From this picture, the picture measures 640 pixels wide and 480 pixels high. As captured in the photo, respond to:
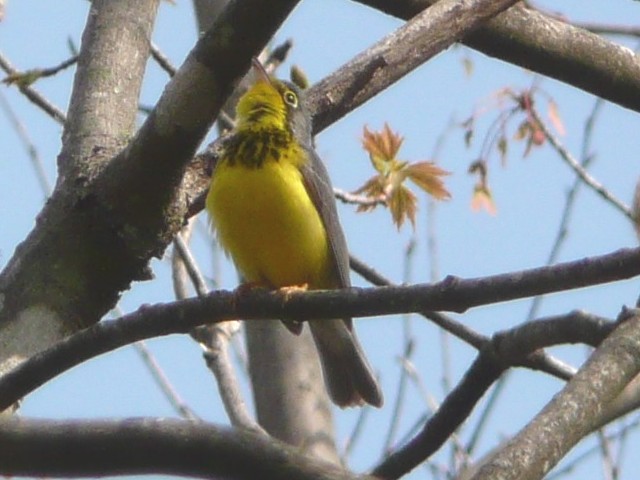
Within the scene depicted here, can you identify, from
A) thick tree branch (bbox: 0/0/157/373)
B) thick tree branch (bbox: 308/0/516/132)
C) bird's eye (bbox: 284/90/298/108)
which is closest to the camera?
thick tree branch (bbox: 0/0/157/373)

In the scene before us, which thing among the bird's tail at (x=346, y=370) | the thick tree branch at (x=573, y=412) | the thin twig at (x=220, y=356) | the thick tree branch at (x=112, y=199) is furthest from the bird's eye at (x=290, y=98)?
the thick tree branch at (x=573, y=412)

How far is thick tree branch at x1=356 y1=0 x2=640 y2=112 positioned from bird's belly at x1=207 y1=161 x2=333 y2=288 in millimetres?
898

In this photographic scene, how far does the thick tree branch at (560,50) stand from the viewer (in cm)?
411

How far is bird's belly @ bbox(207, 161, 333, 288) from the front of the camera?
4688mm

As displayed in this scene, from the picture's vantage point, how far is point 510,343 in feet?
10.6

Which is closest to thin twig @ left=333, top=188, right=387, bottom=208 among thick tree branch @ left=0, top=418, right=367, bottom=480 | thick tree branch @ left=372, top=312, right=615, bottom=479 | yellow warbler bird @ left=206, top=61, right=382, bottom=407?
yellow warbler bird @ left=206, top=61, right=382, bottom=407

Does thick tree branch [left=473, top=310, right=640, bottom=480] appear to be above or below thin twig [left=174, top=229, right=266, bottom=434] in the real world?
below

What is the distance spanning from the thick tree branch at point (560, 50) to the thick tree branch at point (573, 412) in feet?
3.78

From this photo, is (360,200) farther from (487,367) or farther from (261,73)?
(487,367)

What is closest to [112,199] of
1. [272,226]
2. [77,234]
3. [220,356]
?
[77,234]

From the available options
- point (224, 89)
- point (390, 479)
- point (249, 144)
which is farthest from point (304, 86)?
point (390, 479)

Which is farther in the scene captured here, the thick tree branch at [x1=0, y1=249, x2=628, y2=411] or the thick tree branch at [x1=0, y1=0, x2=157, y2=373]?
the thick tree branch at [x1=0, y1=0, x2=157, y2=373]

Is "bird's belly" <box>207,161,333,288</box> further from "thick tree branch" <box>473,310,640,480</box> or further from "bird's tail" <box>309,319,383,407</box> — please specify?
"thick tree branch" <box>473,310,640,480</box>

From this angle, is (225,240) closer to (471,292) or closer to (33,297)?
(33,297)
